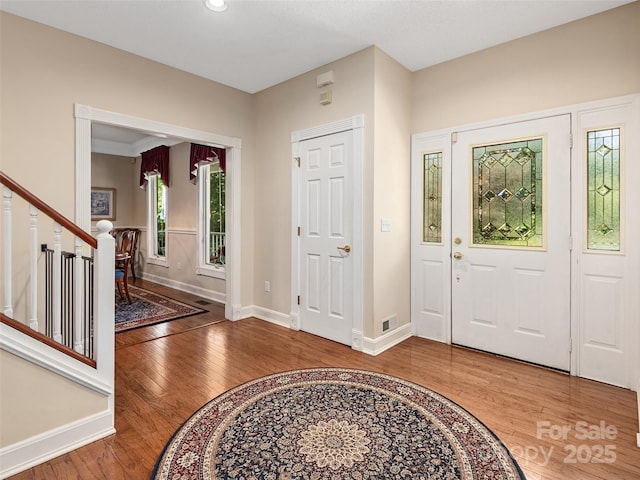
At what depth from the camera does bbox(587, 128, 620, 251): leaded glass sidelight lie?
8.84ft

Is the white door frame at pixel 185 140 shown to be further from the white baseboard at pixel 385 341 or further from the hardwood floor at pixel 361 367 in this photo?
the white baseboard at pixel 385 341

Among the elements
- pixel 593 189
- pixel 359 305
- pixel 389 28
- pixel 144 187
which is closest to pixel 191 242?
pixel 144 187

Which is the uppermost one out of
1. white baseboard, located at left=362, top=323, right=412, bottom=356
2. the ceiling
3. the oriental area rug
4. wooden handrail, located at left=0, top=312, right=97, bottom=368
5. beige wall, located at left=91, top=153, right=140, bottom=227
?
the ceiling

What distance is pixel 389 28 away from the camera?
2.97 m

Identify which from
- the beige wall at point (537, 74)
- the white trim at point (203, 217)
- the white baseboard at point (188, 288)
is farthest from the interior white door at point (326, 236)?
the white trim at point (203, 217)

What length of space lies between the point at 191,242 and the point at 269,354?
3.39 m

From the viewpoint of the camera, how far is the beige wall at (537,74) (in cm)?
265

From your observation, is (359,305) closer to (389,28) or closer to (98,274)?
(98,274)

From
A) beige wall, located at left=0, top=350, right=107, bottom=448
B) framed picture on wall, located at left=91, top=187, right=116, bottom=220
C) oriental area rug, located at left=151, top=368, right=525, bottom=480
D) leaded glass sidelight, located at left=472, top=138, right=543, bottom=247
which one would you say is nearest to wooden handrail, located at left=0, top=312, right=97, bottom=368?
beige wall, located at left=0, top=350, right=107, bottom=448

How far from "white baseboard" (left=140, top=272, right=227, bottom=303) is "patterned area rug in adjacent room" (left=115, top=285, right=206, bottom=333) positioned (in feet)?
1.61

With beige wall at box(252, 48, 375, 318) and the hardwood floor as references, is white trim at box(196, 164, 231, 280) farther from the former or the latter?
the hardwood floor

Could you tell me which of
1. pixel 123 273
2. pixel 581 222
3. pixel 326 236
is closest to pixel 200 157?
pixel 123 273

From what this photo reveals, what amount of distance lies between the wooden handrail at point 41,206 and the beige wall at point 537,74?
3.12 metres

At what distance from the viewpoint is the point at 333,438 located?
203cm
